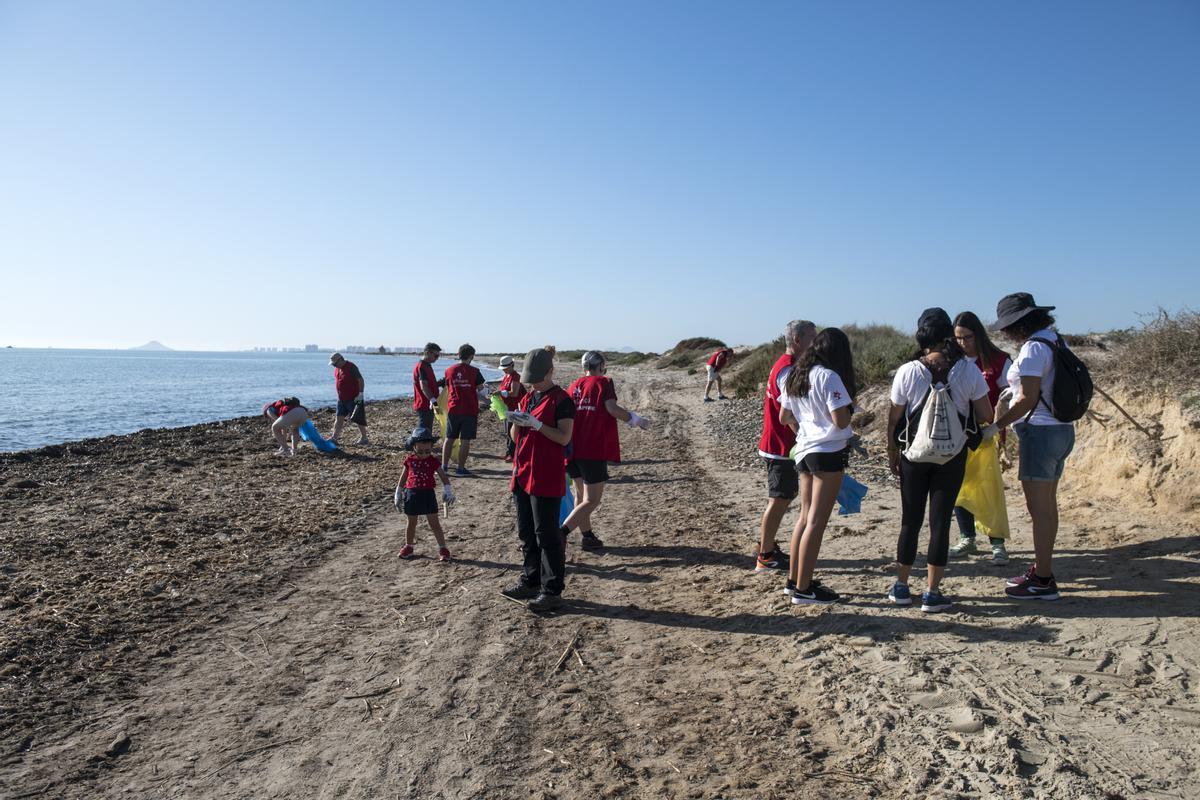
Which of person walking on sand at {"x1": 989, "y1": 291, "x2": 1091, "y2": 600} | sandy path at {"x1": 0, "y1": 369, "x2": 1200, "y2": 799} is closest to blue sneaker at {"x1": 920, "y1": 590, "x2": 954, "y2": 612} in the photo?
sandy path at {"x1": 0, "y1": 369, "x2": 1200, "y2": 799}

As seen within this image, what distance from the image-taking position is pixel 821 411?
4828 millimetres

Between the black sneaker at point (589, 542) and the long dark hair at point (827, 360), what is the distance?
10.1ft

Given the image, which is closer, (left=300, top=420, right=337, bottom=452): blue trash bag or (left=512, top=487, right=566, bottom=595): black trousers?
(left=512, top=487, right=566, bottom=595): black trousers

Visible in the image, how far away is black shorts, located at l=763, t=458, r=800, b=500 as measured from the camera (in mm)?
5652

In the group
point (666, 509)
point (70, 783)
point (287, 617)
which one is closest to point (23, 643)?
point (287, 617)

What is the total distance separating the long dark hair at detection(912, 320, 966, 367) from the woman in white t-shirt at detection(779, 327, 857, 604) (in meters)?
0.47

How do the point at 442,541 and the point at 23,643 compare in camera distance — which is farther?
the point at 442,541

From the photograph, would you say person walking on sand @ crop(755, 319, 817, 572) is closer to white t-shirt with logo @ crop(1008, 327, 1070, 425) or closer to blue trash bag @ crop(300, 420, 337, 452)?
white t-shirt with logo @ crop(1008, 327, 1070, 425)

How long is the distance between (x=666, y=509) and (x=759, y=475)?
8.34 feet

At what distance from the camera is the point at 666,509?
29.6 ft

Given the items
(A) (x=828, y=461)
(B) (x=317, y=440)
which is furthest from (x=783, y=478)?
(B) (x=317, y=440)

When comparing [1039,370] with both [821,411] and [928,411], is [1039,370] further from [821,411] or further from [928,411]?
[821,411]

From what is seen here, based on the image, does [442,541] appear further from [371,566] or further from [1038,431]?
[1038,431]

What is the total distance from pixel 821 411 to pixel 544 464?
1939mm
